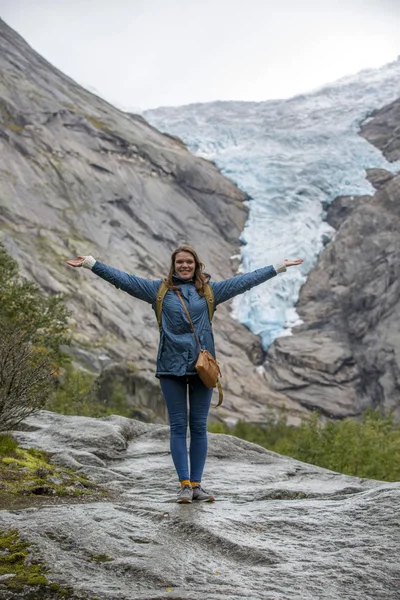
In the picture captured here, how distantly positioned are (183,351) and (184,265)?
1005 millimetres

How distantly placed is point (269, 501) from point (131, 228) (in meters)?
63.0

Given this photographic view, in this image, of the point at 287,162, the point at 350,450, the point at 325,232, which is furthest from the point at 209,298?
the point at 287,162

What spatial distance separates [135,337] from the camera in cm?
5428

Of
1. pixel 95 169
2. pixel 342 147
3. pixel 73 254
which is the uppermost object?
pixel 342 147

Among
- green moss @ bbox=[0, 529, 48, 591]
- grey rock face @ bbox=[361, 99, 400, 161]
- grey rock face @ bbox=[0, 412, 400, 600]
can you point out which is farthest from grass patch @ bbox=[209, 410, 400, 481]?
grey rock face @ bbox=[361, 99, 400, 161]

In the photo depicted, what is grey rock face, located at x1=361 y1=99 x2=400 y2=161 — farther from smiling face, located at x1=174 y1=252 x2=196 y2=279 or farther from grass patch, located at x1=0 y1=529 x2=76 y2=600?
grass patch, located at x1=0 y1=529 x2=76 y2=600

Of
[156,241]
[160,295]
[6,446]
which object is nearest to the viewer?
[160,295]

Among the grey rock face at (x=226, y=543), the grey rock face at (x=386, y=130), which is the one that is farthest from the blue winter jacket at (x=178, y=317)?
the grey rock face at (x=386, y=130)

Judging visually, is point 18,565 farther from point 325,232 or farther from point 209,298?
point 325,232

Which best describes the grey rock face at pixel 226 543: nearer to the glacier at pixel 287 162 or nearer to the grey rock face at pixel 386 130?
the glacier at pixel 287 162

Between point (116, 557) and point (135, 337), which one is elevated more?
point (135, 337)

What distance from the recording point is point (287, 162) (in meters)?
85.1

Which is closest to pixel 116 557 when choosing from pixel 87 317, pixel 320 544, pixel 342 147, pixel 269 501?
pixel 320 544

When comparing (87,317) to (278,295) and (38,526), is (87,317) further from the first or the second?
(38,526)
